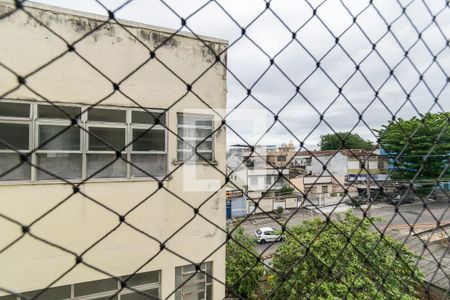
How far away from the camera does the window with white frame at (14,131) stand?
229cm

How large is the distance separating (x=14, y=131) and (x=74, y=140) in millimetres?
439

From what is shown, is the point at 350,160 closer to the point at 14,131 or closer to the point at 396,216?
the point at 396,216

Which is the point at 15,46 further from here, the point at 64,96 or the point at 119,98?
the point at 119,98

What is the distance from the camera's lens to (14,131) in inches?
91.4

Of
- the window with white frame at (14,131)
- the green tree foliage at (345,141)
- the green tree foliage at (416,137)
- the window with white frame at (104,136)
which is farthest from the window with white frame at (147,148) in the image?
the green tree foliage at (416,137)

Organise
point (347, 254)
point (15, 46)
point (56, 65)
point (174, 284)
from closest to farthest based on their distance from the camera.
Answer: point (15, 46) < point (56, 65) < point (174, 284) < point (347, 254)

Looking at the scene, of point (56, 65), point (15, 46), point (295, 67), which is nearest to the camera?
point (295, 67)

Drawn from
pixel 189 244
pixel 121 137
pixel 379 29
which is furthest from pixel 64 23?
pixel 379 29

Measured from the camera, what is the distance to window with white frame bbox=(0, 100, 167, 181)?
232cm

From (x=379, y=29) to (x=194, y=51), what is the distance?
7.72 ft

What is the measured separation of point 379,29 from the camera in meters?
0.79

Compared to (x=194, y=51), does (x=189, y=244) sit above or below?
below

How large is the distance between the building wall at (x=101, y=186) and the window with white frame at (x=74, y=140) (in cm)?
9

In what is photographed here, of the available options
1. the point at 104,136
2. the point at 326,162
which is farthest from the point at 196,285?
the point at 326,162
